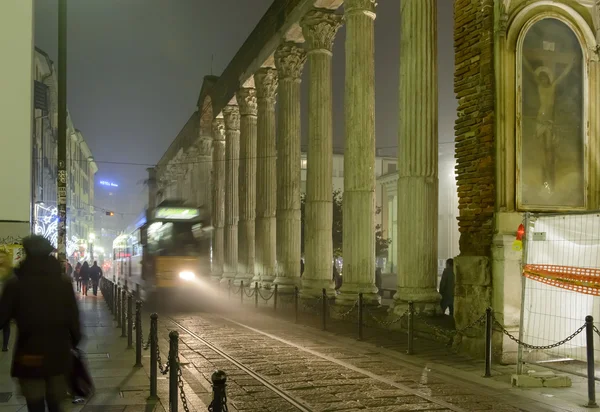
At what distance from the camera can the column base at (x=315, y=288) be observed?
2241 centimetres

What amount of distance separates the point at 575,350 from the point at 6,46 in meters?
9.43

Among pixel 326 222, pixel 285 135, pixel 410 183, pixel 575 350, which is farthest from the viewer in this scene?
pixel 285 135

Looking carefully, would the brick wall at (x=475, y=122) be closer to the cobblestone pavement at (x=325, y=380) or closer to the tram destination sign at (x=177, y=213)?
the cobblestone pavement at (x=325, y=380)

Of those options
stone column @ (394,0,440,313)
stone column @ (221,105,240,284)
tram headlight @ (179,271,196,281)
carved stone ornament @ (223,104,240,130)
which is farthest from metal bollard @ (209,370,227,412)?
carved stone ornament @ (223,104,240,130)

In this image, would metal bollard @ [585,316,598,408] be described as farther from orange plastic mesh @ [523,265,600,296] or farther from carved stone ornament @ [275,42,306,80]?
carved stone ornament @ [275,42,306,80]

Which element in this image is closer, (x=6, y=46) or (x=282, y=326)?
(x=6, y=46)

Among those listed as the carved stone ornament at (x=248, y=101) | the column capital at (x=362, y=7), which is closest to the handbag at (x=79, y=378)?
the column capital at (x=362, y=7)

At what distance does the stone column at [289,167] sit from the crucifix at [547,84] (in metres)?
13.7

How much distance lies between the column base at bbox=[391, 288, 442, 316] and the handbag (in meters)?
10.4

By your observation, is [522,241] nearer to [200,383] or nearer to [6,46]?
[200,383]

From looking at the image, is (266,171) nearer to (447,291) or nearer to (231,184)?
(231,184)

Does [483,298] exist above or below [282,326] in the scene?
above

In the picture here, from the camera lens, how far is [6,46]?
1023 centimetres

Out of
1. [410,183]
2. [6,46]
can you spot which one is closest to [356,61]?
[410,183]
